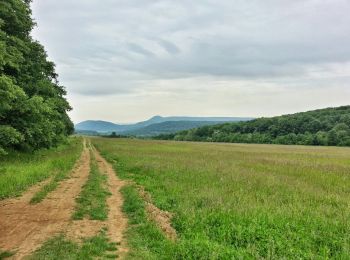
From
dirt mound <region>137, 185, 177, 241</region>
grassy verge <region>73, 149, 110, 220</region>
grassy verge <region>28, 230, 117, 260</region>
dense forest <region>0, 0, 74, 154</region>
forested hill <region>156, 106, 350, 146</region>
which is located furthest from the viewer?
forested hill <region>156, 106, 350, 146</region>

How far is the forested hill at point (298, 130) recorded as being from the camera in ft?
345

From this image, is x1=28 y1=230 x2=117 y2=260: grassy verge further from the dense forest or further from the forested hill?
the forested hill

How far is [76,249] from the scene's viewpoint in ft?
27.8

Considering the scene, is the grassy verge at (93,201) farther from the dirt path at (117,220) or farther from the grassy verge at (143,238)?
the grassy verge at (143,238)

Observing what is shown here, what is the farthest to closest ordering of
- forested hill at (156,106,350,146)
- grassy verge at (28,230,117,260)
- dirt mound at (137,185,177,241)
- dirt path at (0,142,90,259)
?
forested hill at (156,106,350,146) < dirt mound at (137,185,177,241) < dirt path at (0,142,90,259) < grassy verge at (28,230,117,260)

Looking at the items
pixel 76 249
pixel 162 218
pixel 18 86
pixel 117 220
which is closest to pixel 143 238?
pixel 76 249

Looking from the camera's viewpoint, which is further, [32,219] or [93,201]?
[93,201]

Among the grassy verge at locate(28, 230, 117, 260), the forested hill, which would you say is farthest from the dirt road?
the forested hill

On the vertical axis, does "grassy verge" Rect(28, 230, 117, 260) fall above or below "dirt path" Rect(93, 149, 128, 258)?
above

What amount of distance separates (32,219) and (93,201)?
10.6 ft

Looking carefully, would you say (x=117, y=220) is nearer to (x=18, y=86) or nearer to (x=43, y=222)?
(x=43, y=222)

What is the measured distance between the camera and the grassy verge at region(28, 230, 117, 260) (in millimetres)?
7984

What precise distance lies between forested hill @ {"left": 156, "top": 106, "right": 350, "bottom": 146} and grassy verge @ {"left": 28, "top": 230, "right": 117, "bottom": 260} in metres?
101

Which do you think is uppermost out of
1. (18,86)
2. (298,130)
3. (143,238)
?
(18,86)
